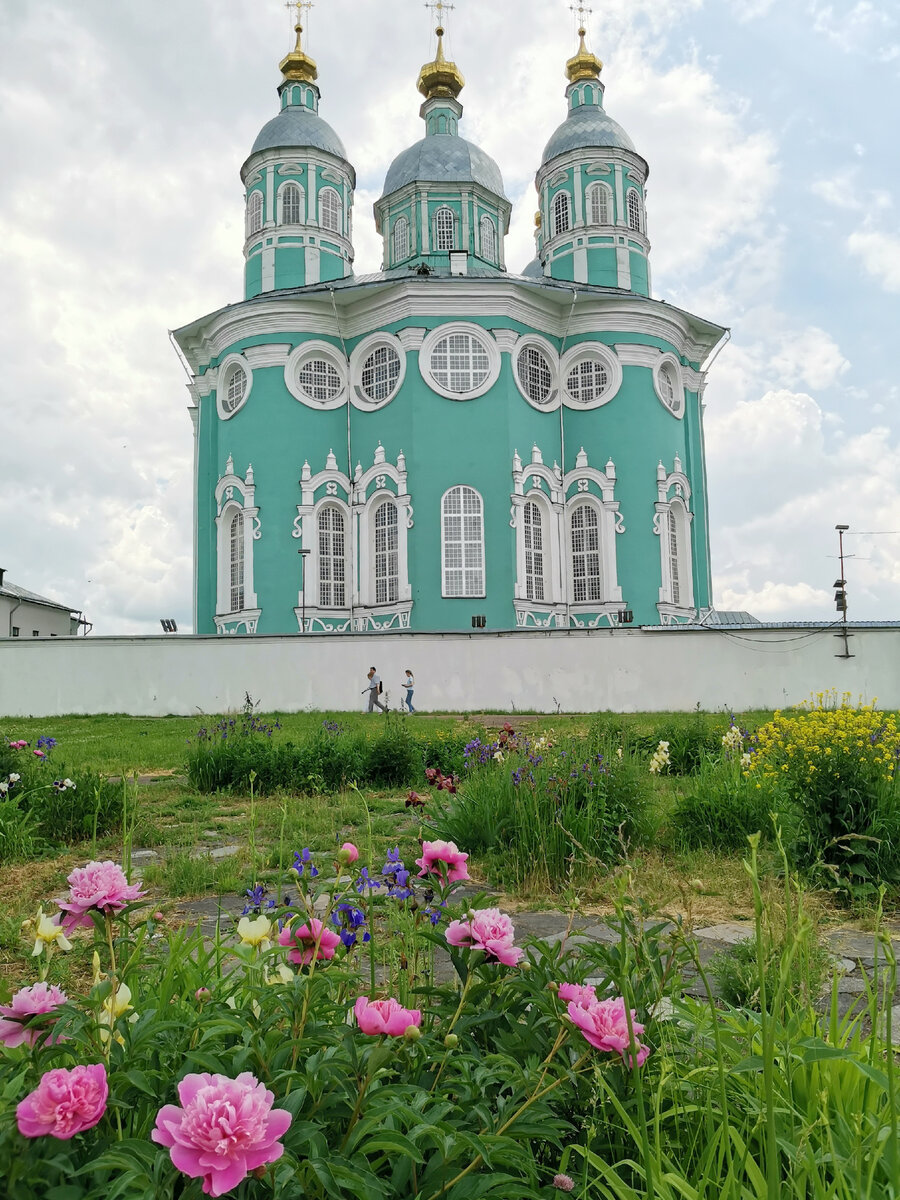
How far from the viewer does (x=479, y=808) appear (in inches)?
200

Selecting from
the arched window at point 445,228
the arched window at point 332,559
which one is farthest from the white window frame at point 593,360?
the arched window at point 332,559

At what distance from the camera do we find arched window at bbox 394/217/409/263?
30.8 metres

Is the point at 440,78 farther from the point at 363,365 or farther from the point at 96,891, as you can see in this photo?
the point at 96,891

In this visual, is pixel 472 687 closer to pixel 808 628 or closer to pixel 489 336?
pixel 808 628

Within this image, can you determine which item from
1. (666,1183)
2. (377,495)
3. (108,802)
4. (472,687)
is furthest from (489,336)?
(666,1183)

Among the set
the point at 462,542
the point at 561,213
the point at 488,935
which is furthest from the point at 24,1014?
the point at 561,213

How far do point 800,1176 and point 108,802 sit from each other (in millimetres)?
5095

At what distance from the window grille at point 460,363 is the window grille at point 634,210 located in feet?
29.7

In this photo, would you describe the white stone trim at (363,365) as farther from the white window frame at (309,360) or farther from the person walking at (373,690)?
the person walking at (373,690)

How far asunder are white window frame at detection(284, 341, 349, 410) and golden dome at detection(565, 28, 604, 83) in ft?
50.6

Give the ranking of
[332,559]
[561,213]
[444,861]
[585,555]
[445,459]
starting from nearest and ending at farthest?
1. [444,861]
2. [445,459]
3. [332,559]
4. [585,555]
5. [561,213]

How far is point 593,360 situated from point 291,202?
11670 millimetres

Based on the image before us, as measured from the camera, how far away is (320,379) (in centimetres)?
2684

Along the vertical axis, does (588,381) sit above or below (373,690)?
above
